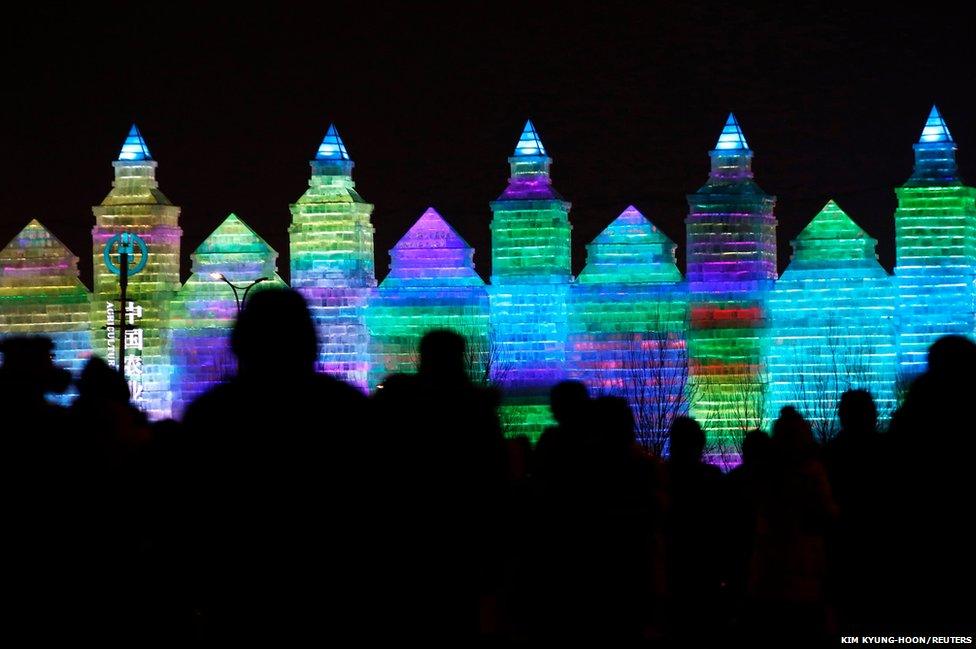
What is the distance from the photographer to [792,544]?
11.9 metres

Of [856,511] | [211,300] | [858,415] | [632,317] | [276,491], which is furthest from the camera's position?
[211,300]

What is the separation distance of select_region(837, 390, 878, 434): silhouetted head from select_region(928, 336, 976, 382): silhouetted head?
277cm

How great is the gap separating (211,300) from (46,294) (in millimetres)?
6269

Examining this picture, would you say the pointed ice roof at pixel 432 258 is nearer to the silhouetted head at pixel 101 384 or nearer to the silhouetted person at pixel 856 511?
the silhouetted person at pixel 856 511

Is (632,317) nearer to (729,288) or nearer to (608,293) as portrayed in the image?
(608,293)

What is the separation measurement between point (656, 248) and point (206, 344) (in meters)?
16.2

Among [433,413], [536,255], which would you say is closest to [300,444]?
[433,413]

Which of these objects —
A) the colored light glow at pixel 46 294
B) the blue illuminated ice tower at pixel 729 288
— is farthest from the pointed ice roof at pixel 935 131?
the colored light glow at pixel 46 294

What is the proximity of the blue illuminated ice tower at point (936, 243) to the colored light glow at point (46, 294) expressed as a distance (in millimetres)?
28923

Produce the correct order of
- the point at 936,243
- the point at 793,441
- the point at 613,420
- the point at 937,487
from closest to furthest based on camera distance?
1. the point at 937,487
2. the point at 613,420
3. the point at 793,441
4. the point at 936,243

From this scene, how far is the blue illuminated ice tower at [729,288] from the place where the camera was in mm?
70625

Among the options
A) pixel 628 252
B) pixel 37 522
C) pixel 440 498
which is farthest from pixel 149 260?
pixel 440 498

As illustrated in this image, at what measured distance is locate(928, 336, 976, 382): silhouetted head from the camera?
9492 millimetres

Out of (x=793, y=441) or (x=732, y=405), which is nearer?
(x=793, y=441)
